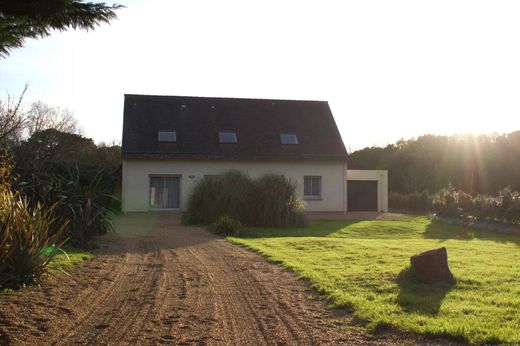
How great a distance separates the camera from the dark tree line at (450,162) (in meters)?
38.5

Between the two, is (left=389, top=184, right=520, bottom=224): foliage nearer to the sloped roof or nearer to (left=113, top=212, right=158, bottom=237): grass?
the sloped roof

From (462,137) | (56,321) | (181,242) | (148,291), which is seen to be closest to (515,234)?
(181,242)

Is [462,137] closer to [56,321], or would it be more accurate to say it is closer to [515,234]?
[515,234]

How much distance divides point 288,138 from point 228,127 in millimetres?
3233

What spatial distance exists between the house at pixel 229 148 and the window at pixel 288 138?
5 cm

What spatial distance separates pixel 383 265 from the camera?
1027cm

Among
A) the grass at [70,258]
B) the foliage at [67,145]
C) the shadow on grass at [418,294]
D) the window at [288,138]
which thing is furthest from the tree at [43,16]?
the window at [288,138]

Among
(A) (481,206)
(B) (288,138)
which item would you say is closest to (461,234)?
(A) (481,206)

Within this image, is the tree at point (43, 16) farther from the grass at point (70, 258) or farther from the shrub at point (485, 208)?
the shrub at point (485, 208)

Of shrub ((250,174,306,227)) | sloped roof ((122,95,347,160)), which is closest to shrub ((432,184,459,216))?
sloped roof ((122,95,347,160))

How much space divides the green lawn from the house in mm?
13887

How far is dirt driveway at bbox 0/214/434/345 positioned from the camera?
575 centimetres

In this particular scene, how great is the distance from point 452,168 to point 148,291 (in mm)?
37626

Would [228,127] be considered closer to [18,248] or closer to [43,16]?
[18,248]
